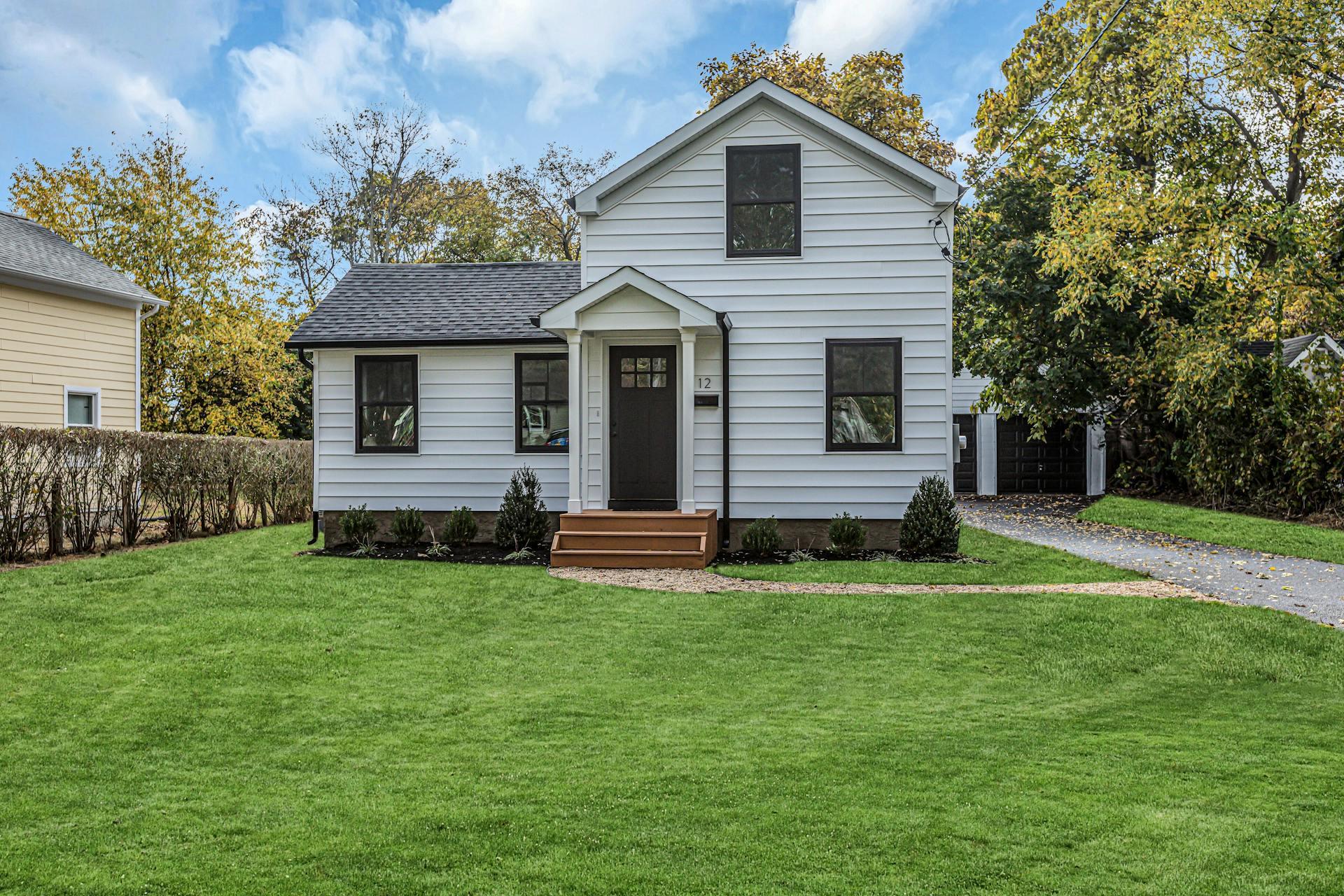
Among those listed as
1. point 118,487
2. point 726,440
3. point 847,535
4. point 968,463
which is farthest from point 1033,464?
point 118,487

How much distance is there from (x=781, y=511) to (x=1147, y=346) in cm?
1144

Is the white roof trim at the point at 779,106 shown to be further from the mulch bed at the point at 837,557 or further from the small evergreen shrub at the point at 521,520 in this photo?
the mulch bed at the point at 837,557

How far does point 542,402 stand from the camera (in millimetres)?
13727

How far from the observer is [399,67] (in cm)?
2880

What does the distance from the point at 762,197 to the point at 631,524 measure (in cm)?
470

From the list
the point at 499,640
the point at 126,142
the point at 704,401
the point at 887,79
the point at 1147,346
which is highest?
the point at 887,79

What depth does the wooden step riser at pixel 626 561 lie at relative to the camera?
11469 millimetres

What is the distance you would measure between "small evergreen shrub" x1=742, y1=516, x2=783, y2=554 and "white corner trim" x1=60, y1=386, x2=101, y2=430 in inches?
462

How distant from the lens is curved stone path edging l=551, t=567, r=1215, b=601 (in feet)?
31.7

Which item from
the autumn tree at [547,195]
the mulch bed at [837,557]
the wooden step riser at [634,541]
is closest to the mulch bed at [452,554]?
the wooden step riser at [634,541]

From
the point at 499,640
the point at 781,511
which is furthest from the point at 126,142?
the point at 499,640

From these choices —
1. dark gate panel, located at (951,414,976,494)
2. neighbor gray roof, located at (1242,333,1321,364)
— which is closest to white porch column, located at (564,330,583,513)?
dark gate panel, located at (951,414,976,494)

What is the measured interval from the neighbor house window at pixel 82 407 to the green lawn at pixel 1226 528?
18.5 metres

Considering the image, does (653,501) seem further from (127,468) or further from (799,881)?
(799,881)
